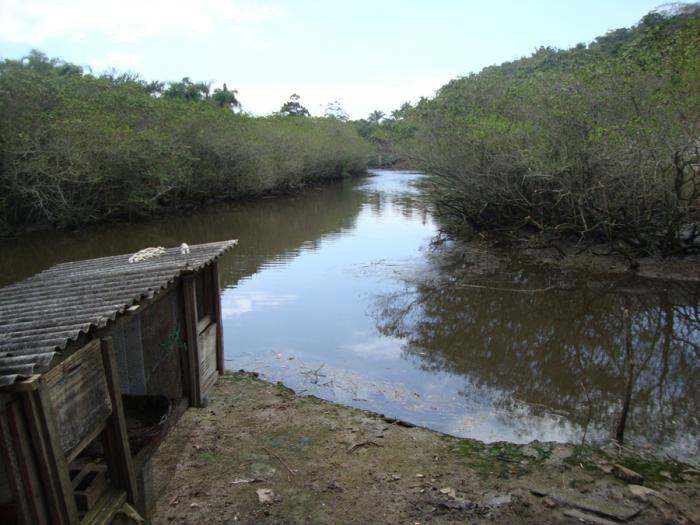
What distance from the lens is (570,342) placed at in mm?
9602

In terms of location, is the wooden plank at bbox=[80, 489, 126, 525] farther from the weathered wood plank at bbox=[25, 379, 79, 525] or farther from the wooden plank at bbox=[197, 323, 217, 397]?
the wooden plank at bbox=[197, 323, 217, 397]

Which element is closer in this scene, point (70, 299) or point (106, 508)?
point (106, 508)

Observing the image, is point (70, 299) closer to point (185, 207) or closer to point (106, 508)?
point (106, 508)

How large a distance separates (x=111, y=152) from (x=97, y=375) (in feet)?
56.6

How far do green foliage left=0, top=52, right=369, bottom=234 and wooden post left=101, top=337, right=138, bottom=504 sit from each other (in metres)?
15.4

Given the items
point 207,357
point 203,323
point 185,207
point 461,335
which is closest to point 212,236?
point 185,207

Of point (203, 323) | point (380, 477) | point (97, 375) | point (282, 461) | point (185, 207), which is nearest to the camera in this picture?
point (97, 375)

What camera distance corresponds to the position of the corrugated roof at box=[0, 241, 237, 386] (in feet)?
10.7

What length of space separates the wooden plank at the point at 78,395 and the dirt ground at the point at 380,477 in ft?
4.41

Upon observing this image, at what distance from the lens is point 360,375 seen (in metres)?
8.28

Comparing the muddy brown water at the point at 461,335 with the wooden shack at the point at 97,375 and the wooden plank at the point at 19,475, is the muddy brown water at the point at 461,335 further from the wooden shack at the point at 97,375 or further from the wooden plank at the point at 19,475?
the wooden plank at the point at 19,475

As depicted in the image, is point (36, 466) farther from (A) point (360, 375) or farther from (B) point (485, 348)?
(B) point (485, 348)

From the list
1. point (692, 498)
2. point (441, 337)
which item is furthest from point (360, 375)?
point (692, 498)

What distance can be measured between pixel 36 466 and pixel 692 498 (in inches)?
210
